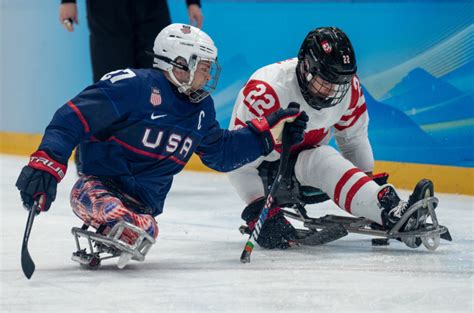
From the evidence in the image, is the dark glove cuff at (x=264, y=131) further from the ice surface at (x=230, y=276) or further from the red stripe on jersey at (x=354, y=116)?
the red stripe on jersey at (x=354, y=116)

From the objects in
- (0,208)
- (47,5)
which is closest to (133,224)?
(0,208)

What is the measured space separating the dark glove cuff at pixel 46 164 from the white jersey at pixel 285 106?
0.97 m

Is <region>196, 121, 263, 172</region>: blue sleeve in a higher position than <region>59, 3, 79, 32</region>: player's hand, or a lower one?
lower

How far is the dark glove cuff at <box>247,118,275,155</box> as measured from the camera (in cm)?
327

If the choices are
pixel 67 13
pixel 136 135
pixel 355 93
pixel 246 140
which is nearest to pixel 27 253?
pixel 136 135

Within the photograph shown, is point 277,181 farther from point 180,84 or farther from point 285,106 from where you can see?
point 180,84

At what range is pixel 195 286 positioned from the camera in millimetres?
2701

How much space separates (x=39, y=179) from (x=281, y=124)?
953 mm

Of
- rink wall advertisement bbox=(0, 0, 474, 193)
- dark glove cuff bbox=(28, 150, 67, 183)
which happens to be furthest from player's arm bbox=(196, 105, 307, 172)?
rink wall advertisement bbox=(0, 0, 474, 193)

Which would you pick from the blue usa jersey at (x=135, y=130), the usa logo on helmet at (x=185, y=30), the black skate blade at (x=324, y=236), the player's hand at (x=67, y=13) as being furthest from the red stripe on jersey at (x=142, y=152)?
the player's hand at (x=67, y=13)

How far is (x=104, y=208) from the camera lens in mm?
2879

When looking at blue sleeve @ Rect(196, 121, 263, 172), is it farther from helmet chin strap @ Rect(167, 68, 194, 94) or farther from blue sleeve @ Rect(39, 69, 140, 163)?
blue sleeve @ Rect(39, 69, 140, 163)

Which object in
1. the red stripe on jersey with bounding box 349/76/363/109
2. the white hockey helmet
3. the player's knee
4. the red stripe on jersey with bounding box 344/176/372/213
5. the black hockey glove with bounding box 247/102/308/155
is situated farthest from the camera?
the red stripe on jersey with bounding box 349/76/363/109

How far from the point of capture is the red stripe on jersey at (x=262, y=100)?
347cm
